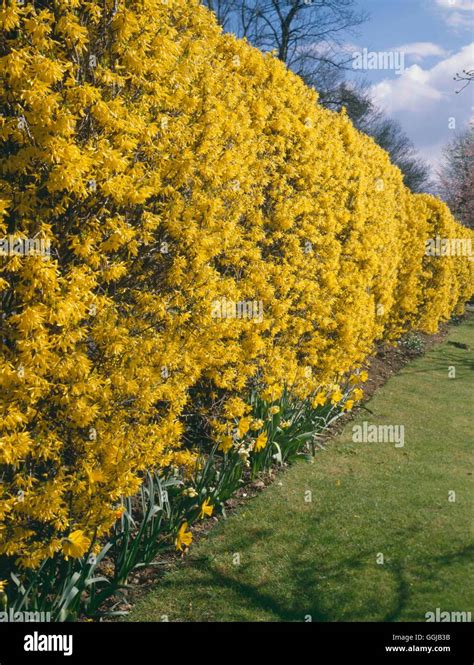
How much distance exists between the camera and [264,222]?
668cm

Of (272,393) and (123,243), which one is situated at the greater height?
(123,243)

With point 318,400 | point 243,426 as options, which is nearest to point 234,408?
point 243,426

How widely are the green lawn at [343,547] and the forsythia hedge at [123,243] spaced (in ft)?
2.66

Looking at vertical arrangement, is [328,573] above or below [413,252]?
below

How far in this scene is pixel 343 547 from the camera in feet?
17.0

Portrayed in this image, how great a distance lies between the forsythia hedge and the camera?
3.47 meters

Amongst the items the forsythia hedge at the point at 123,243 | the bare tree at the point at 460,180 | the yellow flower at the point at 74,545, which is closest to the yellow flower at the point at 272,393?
the forsythia hedge at the point at 123,243

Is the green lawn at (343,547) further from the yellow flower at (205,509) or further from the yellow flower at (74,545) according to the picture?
the yellow flower at (74,545)

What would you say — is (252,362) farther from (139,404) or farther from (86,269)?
(86,269)

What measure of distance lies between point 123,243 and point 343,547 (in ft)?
9.89

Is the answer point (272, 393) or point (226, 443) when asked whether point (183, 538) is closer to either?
point (226, 443)

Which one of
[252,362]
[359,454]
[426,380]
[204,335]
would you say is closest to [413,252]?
[426,380]

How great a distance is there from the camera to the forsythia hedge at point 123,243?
3.47m
